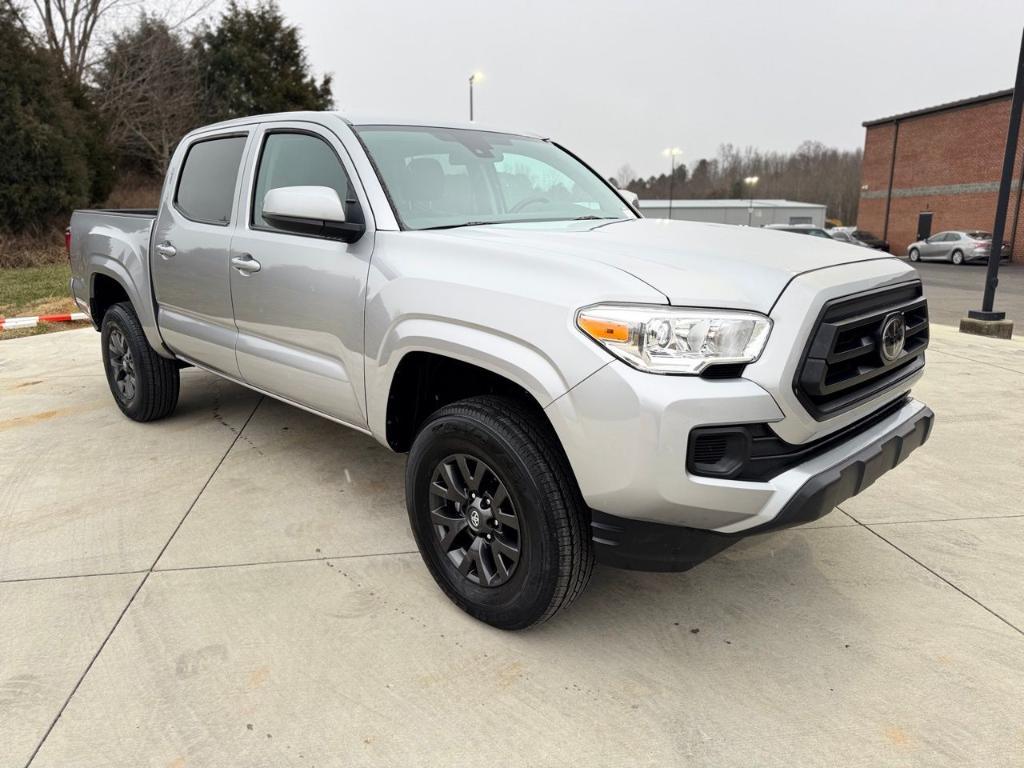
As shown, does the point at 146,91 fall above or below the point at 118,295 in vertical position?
above

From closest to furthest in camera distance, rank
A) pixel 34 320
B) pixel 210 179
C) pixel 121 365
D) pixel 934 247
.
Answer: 1. pixel 210 179
2. pixel 121 365
3. pixel 34 320
4. pixel 934 247

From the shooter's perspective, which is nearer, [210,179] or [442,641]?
[442,641]

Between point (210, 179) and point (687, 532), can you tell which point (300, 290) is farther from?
point (687, 532)

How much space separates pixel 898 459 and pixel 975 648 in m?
0.71

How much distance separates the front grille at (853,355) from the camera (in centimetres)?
217

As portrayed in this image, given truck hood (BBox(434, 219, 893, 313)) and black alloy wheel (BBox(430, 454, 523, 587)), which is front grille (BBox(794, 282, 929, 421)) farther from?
black alloy wheel (BBox(430, 454, 523, 587))

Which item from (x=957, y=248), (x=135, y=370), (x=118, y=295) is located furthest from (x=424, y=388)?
(x=957, y=248)

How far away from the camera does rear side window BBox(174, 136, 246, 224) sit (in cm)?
390

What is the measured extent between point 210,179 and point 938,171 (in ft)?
135

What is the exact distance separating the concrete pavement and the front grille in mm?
662

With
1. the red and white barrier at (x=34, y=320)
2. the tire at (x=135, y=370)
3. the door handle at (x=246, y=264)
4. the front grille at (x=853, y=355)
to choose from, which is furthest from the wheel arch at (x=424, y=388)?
the red and white barrier at (x=34, y=320)

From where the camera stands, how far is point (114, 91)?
1014 inches

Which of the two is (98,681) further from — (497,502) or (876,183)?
(876,183)

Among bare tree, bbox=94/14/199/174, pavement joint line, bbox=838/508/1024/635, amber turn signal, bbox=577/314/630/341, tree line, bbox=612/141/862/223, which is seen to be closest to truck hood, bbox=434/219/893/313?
amber turn signal, bbox=577/314/630/341
